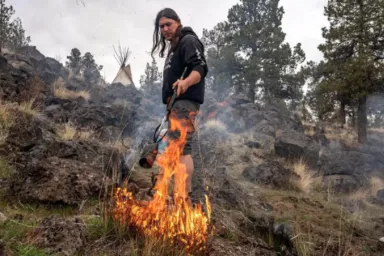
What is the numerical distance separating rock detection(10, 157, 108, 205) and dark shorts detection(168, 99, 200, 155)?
1.05 metres

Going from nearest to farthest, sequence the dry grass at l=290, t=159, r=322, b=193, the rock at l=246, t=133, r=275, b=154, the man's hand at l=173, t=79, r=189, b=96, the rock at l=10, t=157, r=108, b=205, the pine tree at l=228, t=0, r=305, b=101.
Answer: the man's hand at l=173, t=79, r=189, b=96 → the rock at l=10, t=157, r=108, b=205 → the dry grass at l=290, t=159, r=322, b=193 → the rock at l=246, t=133, r=275, b=154 → the pine tree at l=228, t=0, r=305, b=101

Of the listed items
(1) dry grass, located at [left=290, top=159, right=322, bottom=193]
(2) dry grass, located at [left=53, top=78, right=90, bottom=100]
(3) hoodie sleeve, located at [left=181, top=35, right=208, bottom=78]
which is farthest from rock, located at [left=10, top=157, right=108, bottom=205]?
(2) dry grass, located at [left=53, top=78, right=90, bottom=100]

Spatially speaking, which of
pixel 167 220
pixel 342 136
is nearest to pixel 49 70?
pixel 167 220

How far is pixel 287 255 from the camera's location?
10.4 ft

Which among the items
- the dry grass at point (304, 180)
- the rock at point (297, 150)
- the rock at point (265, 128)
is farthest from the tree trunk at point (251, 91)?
the dry grass at point (304, 180)

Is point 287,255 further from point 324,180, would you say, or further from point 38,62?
point 38,62

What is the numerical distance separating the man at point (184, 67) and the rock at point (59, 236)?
1.18 m

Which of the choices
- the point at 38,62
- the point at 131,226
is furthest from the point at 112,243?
the point at 38,62

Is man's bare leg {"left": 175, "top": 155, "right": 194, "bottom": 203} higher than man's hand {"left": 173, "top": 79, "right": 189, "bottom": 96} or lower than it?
lower

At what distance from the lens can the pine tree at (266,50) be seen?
23.8 m

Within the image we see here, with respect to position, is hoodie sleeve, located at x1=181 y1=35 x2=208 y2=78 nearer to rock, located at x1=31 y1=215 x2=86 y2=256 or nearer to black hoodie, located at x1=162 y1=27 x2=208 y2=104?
black hoodie, located at x1=162 y1=27 x2=208 y2=104

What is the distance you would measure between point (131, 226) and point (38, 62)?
1436 centimetres

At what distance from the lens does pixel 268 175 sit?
7.69 m

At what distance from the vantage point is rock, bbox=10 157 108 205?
322cm
